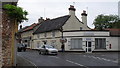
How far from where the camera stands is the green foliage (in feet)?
40.6

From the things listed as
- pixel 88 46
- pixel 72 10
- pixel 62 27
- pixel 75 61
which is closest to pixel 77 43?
pixel 88 46

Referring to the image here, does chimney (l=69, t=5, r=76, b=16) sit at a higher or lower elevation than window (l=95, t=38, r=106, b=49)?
higher

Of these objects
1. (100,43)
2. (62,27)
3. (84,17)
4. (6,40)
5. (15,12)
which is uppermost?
(84,17)

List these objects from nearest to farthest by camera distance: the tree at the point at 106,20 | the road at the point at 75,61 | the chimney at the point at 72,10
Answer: the road at the point at 75,61, the chimney at the point at 72,10, the tree at the point at 106,20

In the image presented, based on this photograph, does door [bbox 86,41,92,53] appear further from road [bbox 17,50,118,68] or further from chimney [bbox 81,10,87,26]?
road [bbox 17,50,118,68]

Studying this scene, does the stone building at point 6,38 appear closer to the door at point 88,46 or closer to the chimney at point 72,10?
the door at point 88,46

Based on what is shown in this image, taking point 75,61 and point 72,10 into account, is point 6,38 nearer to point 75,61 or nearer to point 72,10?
point 75,61

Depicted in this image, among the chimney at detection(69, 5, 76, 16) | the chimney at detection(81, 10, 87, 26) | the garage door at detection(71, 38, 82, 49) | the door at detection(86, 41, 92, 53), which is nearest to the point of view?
the door at detection(86, 41, 92, 53)

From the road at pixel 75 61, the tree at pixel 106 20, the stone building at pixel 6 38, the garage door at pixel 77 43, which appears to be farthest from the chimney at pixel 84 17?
the tree at pixel 106 20

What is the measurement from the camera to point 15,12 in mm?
12422

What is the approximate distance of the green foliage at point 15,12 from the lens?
12.4 metres

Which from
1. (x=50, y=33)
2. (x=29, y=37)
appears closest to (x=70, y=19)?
(x=50, y=33)

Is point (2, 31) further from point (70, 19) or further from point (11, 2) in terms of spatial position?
point (70, 19)

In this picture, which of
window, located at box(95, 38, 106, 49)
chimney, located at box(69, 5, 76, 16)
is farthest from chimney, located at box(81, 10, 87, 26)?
window, located at box(95, 38, 106, 49)
